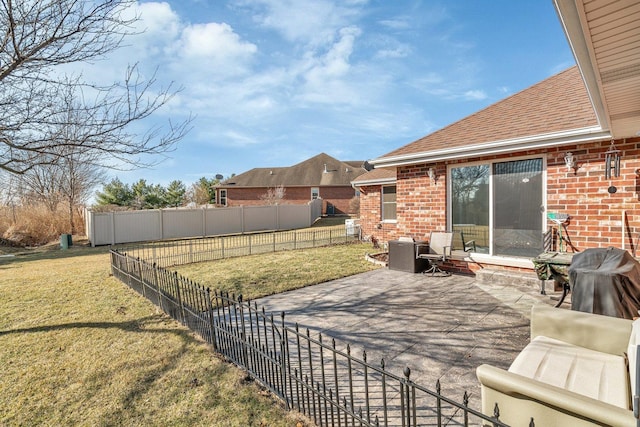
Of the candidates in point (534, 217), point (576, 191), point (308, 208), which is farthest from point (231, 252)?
point (308, 208)

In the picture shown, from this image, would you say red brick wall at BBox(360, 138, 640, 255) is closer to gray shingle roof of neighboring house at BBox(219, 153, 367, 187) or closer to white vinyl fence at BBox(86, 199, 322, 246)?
white vinyl fence at BBox(86, 199, 322, 246)

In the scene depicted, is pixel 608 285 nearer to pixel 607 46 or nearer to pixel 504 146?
pixel 607 46

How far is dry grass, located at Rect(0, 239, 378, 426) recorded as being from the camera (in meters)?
2.99

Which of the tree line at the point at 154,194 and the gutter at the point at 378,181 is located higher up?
the tree line at the point at 154,194

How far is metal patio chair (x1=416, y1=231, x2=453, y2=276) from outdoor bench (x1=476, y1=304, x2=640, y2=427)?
4548mm

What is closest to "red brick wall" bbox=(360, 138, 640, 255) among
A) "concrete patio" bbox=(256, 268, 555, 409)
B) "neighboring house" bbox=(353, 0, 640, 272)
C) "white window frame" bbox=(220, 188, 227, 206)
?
"neighboring house" bbox=(353, 0, 640, 272)

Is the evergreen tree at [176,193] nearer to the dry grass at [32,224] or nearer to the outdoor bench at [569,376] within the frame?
the dry grass at [32,224]

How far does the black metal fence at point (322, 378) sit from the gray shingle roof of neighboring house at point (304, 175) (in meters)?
30.3

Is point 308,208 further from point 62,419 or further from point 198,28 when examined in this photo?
point 62,419

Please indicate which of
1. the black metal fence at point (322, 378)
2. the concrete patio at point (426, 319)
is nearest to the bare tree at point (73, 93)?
the black metal fence at point (322, 378)

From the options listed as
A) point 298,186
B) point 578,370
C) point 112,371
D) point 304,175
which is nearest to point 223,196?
point 298,186

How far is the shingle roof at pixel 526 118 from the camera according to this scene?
633 centimetres

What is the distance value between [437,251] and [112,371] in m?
6.86

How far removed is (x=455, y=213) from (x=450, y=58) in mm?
6143
